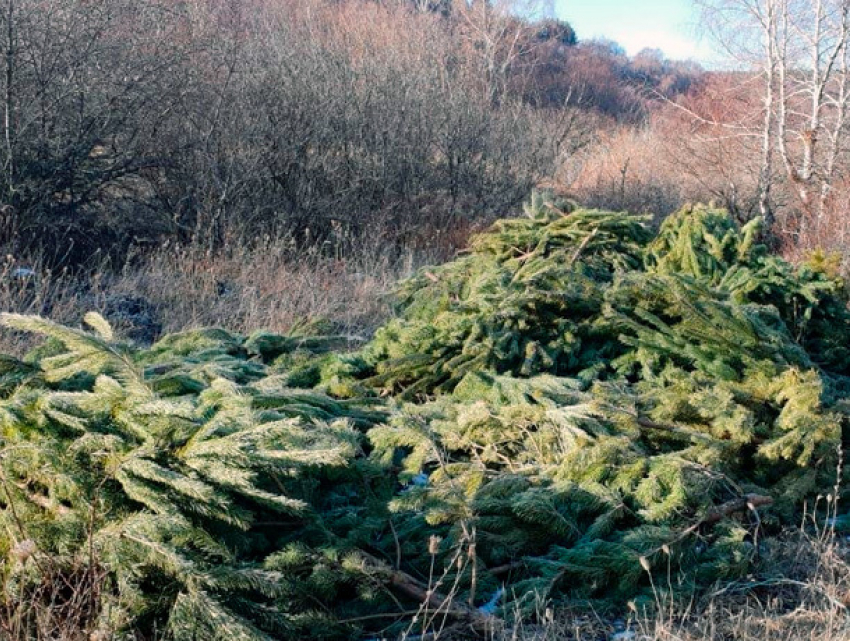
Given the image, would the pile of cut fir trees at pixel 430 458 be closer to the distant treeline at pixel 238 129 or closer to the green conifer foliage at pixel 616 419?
the green conifer foliage at pixel 616 419

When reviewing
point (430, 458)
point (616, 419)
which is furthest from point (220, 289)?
point (616, 419)

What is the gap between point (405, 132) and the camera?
13305 millimetres

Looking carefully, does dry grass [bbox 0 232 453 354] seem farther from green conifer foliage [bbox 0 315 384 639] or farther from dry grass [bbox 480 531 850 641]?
dry grass [bbox 480 531 850 641]

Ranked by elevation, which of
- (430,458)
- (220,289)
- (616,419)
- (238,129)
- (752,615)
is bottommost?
(220,289)

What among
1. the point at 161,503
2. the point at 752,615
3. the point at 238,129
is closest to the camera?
the point at 161,503

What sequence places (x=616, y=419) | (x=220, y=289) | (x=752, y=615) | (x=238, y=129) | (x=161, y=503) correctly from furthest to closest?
(x=238, y=129)
(x=220, y=289)
(x=616, y=419)
(x=752, y=615)
(x=161, y=503)

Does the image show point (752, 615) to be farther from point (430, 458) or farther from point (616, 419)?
point (430, 458)

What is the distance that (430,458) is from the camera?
3861 millimetres

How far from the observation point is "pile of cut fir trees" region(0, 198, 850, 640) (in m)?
2.78

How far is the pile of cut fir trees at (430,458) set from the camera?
278 cm

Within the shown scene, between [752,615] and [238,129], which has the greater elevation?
[238,129]

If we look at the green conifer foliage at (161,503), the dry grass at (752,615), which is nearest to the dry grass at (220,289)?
the green conifer foliage at (161,503)

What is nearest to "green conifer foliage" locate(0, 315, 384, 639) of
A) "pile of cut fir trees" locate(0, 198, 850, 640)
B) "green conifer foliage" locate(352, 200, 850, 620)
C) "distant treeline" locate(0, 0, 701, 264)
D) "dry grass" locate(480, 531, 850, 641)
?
"pile of cut fir trees" locate(0, 198, 850, 640)

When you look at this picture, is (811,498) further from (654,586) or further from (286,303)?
(286,303)
